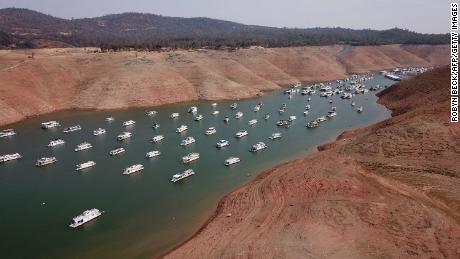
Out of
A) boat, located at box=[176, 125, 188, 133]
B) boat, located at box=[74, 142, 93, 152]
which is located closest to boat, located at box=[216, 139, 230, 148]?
boat, located at box=[176, 125, 188, 133]

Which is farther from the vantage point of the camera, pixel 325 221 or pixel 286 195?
pixel 286 195

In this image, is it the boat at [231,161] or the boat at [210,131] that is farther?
the boat at [210,131]

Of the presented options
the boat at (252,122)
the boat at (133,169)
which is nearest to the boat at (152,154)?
the boat at (133,169)

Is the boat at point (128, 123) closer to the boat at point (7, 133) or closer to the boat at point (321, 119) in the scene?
the boat at point (7, 133)

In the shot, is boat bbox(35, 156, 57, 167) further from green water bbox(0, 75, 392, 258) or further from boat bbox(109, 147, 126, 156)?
boat bbox(109, 147, 126, 156)

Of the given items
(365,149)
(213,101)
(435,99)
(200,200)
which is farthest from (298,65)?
(200,200)

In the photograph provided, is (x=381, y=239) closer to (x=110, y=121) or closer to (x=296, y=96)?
(x=110, y=121)
